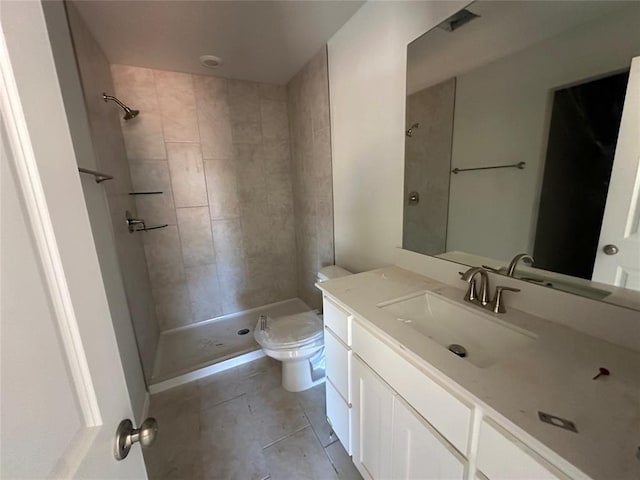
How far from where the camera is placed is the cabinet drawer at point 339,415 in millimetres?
1205

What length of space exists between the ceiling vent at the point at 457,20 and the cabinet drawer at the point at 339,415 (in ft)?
5.57

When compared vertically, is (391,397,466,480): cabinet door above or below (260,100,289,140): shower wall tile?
below

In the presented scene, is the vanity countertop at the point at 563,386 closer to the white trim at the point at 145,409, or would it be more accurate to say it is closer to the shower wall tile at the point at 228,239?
the white trim at the point at 145,409

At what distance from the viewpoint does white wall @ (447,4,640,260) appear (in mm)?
769

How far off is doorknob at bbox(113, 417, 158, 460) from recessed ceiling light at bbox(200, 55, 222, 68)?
218 centimetres

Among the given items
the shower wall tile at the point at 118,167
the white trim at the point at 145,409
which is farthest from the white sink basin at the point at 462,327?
the white trim at the point at 145,409

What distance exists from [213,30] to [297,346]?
78.5 inches

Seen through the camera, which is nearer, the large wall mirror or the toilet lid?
→ the large wall mirror

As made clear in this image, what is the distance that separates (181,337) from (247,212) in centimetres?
127

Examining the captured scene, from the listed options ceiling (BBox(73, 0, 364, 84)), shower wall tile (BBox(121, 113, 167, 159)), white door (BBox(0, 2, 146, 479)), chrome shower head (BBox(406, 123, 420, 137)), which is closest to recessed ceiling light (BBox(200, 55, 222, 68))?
ceiling (BBox(73, 0, 364, 84))

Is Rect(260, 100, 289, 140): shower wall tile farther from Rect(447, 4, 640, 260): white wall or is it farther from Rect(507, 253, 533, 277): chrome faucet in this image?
Rect(507, 253, 533, 277): chrome faucet

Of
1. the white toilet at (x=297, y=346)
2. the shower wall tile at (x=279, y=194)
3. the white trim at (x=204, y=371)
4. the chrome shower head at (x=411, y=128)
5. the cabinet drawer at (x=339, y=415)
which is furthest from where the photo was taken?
the shower wall tile at (x=279, y=194)

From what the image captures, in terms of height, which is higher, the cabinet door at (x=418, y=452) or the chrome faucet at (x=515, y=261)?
the chrome faucet at (x=515, y=261)

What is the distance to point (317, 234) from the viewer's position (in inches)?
91.4
